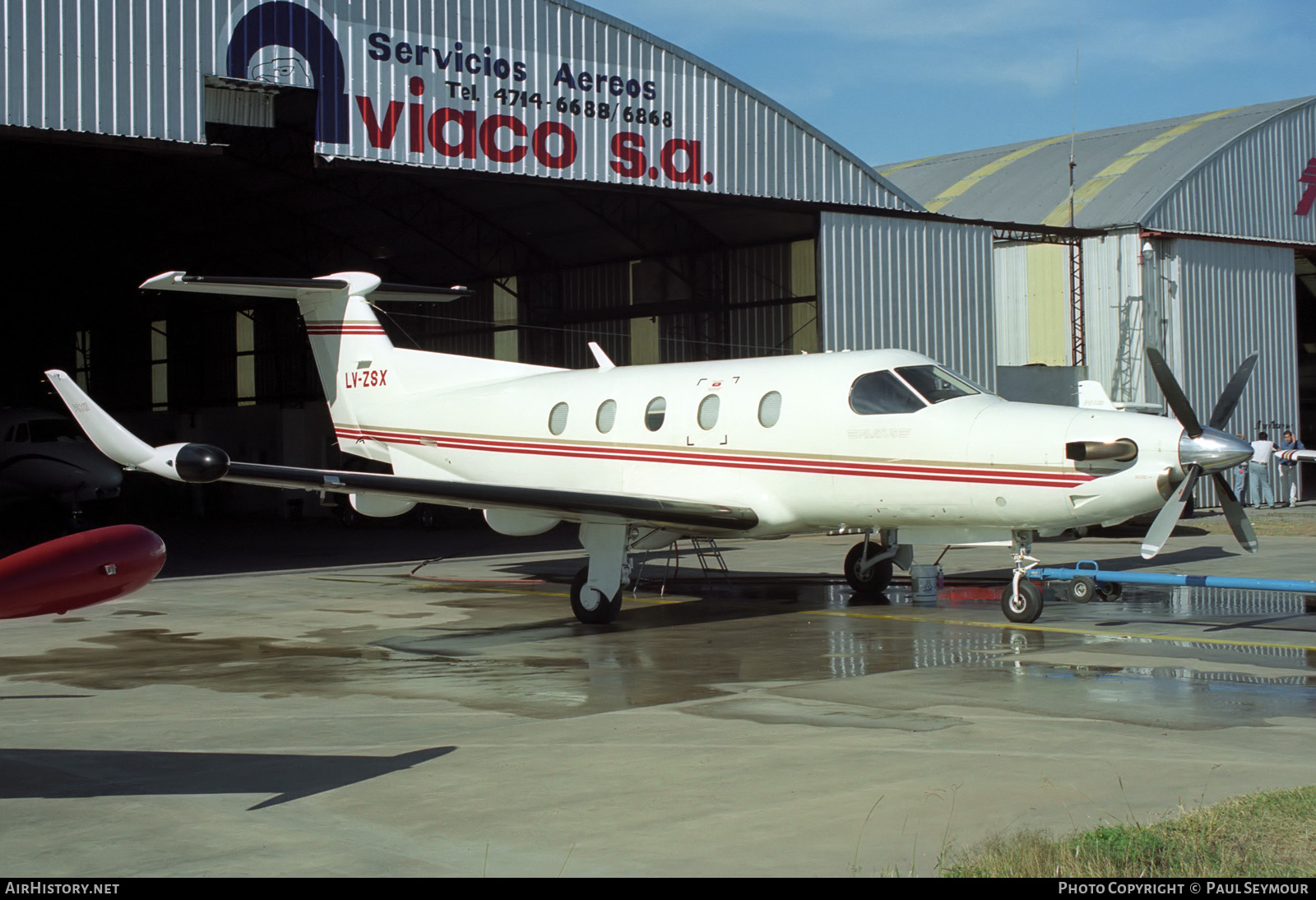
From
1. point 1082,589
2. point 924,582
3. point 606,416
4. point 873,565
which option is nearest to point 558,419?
point 606,416

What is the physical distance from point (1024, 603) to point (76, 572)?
9927 millimetres

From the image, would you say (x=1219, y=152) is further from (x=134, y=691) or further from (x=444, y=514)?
(x=134, y=691)

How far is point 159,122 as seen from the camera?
63.2 feet

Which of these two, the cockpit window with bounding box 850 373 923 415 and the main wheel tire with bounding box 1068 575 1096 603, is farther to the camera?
the main wheel tire with bounding box 1068 575 1096 603

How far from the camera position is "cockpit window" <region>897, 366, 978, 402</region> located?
42.6 ft

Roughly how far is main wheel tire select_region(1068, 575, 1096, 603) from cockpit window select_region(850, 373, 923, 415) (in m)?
2.69

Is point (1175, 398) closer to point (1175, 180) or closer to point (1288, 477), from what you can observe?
point (1175, 180)

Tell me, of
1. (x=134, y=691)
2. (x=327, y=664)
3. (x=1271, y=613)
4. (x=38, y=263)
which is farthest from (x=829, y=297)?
(x=38, y=263)

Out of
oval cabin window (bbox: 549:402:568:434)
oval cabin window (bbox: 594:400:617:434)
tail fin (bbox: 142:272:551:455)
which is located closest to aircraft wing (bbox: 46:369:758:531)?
oval cabin window (bbox: 594:400:617:434)

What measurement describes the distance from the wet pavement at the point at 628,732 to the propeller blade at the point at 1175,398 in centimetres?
195

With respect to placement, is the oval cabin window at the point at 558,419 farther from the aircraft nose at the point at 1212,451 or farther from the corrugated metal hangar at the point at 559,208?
the corrugated metal hangar at the point at 559,208

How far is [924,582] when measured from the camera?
15.2 m

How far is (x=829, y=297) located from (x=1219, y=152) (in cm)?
1316

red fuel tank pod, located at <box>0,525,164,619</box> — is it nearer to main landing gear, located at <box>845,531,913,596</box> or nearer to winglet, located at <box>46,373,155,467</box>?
winglet, located at <box>46,373,155,467</box>
